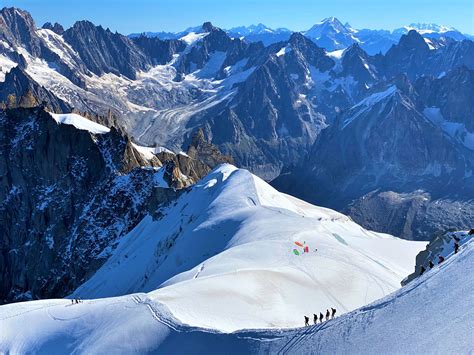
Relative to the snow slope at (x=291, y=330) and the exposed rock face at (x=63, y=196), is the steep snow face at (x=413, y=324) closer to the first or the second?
the snow slope at (x=291, y=330)

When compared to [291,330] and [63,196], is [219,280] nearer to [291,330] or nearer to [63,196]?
[291,330]

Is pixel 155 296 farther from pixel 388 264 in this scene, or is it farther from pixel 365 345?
pixel 388 264

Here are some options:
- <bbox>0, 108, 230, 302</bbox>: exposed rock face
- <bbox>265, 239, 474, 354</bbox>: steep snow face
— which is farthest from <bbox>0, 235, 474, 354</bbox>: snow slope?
<bbox>0, 108, 230, 302</bbox>: exposed rock face

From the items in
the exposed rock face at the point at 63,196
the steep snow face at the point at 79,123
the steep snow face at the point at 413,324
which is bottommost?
the steep snow face at the point at 413,324

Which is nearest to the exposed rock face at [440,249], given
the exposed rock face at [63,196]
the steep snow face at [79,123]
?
the exposed rock face at [63,196]

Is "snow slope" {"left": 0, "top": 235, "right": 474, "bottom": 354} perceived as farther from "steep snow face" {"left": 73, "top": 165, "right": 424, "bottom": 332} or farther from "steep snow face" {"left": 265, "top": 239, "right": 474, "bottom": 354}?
"steep snow face" {"left": 73, "top": 165, "right": 424, "bottom": 332}

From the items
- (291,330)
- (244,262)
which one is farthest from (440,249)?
(291,330)
